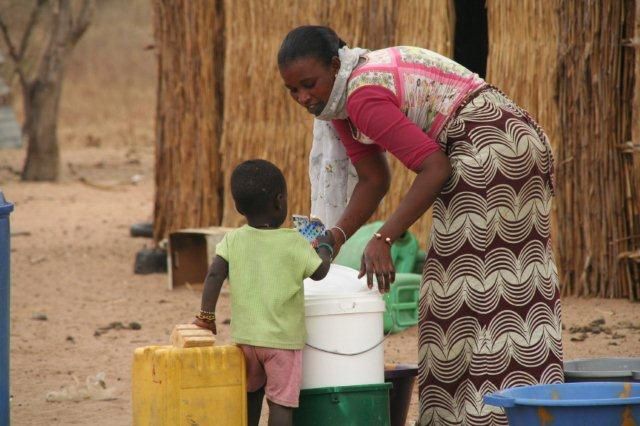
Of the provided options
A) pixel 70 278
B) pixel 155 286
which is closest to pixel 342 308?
pixel 155 286

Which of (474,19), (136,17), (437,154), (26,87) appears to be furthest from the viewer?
(136,17)

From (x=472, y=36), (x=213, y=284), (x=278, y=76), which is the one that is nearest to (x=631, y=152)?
(x=472, y=36)

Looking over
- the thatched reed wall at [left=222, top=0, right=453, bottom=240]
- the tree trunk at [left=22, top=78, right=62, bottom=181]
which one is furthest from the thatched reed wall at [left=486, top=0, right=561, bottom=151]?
the tree trunk at [left=22, top=78, right=62, bottom=181]

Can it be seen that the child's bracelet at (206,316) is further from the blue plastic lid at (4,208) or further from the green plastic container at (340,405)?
the blue plastic lid at (4,208)

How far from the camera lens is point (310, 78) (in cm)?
356

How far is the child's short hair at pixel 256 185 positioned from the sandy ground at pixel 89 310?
1690 millimetres

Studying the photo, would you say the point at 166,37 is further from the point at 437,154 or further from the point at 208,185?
the point at 437,154

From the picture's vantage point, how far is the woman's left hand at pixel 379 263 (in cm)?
353

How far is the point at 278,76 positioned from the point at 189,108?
90 cm

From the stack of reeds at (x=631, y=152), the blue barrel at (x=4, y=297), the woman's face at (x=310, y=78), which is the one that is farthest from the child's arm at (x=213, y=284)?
the stack of reeds at (x=631, y=152)

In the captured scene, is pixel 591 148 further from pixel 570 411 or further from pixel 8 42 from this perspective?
pixel 8 42

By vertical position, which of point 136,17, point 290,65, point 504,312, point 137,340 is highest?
point 136,17

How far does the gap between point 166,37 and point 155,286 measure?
5.84 ft

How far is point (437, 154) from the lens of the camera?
3.54 metres
